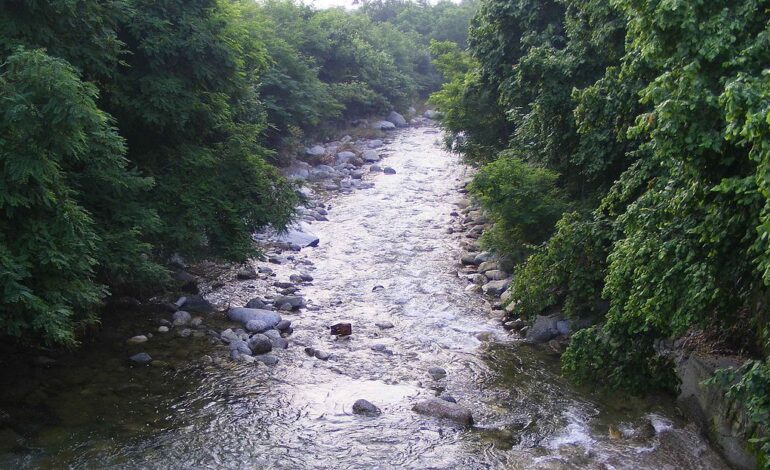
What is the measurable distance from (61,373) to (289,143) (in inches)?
589

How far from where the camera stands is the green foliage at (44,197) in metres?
7.08

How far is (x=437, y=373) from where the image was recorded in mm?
9797

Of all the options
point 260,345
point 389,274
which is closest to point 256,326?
point 260,345

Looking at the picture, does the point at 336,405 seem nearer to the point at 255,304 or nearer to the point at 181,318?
the point at 181,318

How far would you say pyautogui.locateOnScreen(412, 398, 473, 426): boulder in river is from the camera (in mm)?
→ 8328

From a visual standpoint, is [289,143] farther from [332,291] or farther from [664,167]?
[664,167]

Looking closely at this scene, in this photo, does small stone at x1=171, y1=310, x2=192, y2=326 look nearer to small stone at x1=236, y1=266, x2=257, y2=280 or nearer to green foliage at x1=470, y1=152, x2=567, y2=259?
small stone at x1=236, y1=266, x2=257, y2=280

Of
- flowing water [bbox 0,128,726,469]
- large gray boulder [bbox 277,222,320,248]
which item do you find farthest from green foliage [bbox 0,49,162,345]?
large gray boulder [bbox 277,222,320,248]

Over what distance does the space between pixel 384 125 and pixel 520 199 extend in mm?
20572

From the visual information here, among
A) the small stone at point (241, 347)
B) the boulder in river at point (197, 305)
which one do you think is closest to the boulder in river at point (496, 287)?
the small stone at point (241, 347)

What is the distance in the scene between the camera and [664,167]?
7.80 meters

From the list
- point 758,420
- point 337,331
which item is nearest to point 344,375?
point 337,331

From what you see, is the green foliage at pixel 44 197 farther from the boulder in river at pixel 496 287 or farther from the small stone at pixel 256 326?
the boulder in river at pixel 496 287

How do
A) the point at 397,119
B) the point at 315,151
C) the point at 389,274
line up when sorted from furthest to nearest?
the point at 397,119
the point at 315,151
the point at 389,274
